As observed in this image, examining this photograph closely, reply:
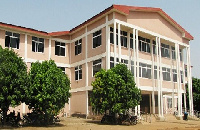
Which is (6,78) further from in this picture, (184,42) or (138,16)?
(184,42)

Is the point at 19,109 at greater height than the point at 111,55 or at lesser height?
lesser

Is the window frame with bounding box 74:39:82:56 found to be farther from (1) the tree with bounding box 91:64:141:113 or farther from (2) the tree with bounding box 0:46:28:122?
(2) the tree with bounding box 0:46:28:122

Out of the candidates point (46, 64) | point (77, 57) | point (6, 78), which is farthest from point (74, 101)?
point (6, 78)

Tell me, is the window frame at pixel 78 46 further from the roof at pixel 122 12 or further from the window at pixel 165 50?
the window at pixel 165 50

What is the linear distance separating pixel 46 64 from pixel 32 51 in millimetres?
7573

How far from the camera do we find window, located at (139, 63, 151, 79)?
80.6ft

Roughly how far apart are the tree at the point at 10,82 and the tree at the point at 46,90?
0.54m

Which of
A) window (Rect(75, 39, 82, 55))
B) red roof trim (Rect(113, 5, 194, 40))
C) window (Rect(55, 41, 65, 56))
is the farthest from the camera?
window (Rect(55, 41, 65, 56))

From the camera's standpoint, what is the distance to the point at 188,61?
29016 millimetres

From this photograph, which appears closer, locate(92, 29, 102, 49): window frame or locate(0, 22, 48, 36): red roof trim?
locate(0, 22, 48, 36): red roof trim

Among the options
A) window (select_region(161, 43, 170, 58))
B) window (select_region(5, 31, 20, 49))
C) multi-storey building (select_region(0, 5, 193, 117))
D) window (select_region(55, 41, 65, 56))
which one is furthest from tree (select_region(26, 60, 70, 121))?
window (select_region(161, 43, 170, 58))

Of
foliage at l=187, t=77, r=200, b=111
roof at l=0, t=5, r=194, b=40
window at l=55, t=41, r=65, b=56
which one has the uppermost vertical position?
roof at l=0, t=5, r=194, b=40

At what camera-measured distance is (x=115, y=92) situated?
1792cm

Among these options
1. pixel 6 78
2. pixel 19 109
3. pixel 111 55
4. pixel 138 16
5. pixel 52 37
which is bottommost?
pixel 19 109
